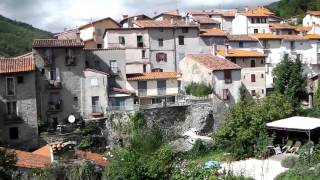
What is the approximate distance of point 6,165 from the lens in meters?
18.4

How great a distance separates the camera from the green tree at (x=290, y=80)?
46.3m

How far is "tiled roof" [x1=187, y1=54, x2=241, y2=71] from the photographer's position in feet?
148

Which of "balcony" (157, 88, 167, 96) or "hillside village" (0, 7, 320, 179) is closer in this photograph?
"hillside village" (0, 7, 320, 179)

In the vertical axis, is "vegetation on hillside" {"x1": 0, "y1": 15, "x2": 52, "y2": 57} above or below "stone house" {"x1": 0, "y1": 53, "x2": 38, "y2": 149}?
above

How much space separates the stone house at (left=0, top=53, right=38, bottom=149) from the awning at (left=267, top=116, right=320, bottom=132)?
1833cm

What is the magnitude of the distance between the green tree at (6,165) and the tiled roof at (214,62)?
91.3 feet

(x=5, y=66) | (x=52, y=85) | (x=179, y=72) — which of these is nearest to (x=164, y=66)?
(x=179, y=72)

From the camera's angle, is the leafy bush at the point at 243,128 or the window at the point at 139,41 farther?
the window at the point at 139,41

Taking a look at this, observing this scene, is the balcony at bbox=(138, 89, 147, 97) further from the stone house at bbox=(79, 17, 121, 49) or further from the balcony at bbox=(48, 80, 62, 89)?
the stone house at bbox=(79, 17, 121, 49)

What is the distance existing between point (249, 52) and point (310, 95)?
8.37m

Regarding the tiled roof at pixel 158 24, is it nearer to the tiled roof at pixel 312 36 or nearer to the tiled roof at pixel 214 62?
the tiled roof at pixel 214 62

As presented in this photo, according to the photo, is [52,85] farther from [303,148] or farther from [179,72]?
[303,148]

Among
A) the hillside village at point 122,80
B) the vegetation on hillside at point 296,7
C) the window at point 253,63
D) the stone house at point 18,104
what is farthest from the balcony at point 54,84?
the vegetation on hillside at point 296,7

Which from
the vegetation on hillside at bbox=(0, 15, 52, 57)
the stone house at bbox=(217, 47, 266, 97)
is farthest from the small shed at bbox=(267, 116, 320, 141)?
the vegetation on hillside at bbox=(0, 15, 52, 57)
